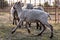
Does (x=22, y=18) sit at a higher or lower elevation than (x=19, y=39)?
higher

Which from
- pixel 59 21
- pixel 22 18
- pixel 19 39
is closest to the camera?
pixel 19 39

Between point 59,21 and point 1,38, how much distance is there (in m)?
5.32

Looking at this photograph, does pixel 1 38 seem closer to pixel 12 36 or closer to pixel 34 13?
pixel 12 36

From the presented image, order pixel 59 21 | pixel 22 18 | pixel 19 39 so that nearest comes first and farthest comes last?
1. pixel 19 39
2. pixel 22 18
3. pixel 59 21

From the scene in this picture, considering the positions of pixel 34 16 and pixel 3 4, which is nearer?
pixel 34 16

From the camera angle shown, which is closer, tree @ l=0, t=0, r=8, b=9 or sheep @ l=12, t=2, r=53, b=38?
sheep @ l=12, t=2, r=53, b=38

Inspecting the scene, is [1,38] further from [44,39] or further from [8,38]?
[44,39]

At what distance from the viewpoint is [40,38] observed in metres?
6.97

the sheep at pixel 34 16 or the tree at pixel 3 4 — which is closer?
the sheep at pixel 34 16

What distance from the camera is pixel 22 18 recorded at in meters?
7.33

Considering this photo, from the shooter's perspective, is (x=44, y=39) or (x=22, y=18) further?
(x=22, y=18)

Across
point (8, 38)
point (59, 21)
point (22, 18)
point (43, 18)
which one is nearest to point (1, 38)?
point (8, 38)

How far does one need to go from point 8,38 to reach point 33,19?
1039 millimetres

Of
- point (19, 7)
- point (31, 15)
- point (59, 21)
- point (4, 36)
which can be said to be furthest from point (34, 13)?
point (59, 21)
